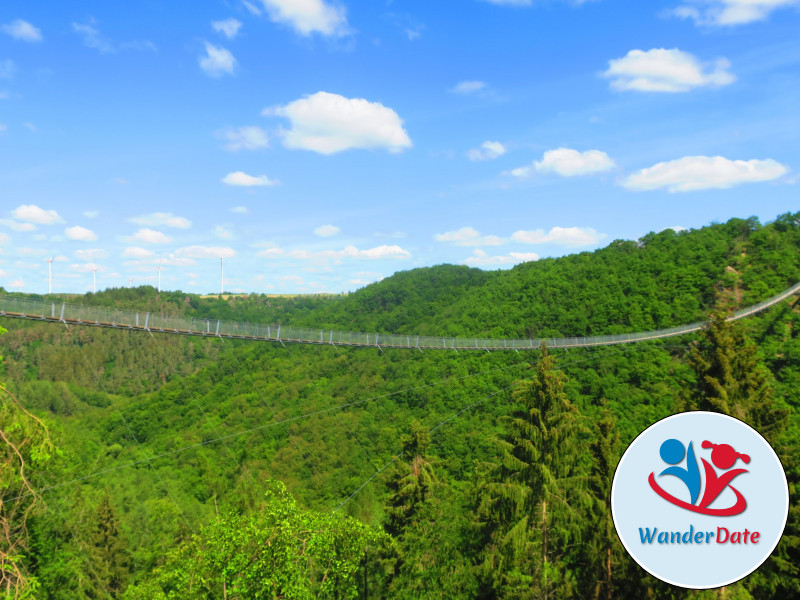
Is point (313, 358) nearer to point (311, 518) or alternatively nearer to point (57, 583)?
point (57, 583)

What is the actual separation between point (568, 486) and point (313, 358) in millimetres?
55291

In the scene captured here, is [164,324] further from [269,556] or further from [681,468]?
[681,468]

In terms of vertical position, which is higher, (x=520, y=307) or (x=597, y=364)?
(x=520, y=307)

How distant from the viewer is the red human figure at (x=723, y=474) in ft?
28.1

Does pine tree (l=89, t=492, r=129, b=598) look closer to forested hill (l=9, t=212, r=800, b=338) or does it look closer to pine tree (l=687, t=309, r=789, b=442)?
pine tree (l=687, t=309, r=789, b=442)

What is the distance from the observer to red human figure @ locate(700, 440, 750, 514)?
28.1 feet

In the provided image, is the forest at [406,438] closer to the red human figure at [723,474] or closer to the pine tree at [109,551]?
the pine tree at [109,551]

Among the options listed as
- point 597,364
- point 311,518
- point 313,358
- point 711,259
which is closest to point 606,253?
point 711,259

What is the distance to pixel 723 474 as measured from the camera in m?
8.62

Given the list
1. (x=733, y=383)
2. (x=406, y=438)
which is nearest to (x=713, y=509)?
(x=733, y=383)

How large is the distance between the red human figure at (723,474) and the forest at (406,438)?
4.52 meters

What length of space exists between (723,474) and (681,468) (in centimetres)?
65

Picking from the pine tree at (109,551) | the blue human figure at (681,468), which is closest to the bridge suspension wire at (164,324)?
the blue human figure at (681,468)

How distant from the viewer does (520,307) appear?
75.8 meters
